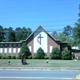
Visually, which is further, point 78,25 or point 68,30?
point 68,30

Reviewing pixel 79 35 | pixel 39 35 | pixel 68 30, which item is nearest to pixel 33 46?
pixel 39 35

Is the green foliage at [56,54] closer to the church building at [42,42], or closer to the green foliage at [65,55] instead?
the green foliage at [65,55]

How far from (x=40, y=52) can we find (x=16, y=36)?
62.8m

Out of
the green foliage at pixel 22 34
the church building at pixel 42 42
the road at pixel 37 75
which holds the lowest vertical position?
the road at pixel 37 75

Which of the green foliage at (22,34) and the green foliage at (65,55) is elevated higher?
the green foliage at (22,34)

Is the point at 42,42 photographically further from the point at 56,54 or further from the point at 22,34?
the point at 22,34

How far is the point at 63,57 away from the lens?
50.3m

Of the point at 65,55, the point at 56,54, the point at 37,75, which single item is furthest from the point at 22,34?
the point at 37,75

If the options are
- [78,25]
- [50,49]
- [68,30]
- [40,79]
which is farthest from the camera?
[68,30]

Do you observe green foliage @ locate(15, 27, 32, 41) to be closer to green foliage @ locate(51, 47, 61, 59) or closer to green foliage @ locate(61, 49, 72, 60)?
green foliage @ locate(51, 47, 61, 59)

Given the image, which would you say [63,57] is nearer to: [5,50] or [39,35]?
[39,35]

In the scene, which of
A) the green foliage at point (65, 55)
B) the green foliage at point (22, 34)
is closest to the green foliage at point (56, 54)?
the green foliage at point (65, 55)

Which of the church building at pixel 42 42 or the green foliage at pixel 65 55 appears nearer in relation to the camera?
the green foliage at pixel 65 55

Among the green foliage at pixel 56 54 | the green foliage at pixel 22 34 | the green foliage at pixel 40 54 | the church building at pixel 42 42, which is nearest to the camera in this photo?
the green foliage at pixel 56 54
